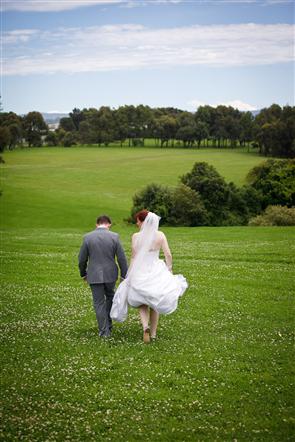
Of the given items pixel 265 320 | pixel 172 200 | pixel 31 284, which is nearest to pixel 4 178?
pixel 172 200

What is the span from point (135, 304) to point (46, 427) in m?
5.25

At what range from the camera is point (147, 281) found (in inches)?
554

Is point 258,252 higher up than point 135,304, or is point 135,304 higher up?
point 135,304

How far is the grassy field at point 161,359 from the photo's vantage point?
31.0 feet

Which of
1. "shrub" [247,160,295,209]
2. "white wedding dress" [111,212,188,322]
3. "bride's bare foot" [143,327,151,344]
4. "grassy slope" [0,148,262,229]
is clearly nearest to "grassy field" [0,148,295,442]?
"bride's bare foot" [143,327,151,344]

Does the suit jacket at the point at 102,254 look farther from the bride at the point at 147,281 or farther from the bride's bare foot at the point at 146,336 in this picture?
the bride's bare foot at the point at 146,336

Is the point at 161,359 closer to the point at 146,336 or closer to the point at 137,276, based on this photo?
the point at 146,336

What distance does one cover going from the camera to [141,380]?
1134 centimetres

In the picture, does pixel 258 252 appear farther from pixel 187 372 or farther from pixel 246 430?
pixel 246 430

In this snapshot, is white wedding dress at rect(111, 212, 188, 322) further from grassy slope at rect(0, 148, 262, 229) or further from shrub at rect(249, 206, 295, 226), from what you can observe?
grassy slope at rect(0, 148, 262, 229)

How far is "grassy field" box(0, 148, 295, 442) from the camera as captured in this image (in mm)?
9453

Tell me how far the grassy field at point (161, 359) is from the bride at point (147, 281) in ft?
2.98

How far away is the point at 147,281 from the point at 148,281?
1.0 inches

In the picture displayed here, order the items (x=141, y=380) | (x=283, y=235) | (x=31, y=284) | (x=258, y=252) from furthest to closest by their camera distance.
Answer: (x=283, y=235) < (x=258, y=252) < (x=31, y=284) < (x=141, y=380)
